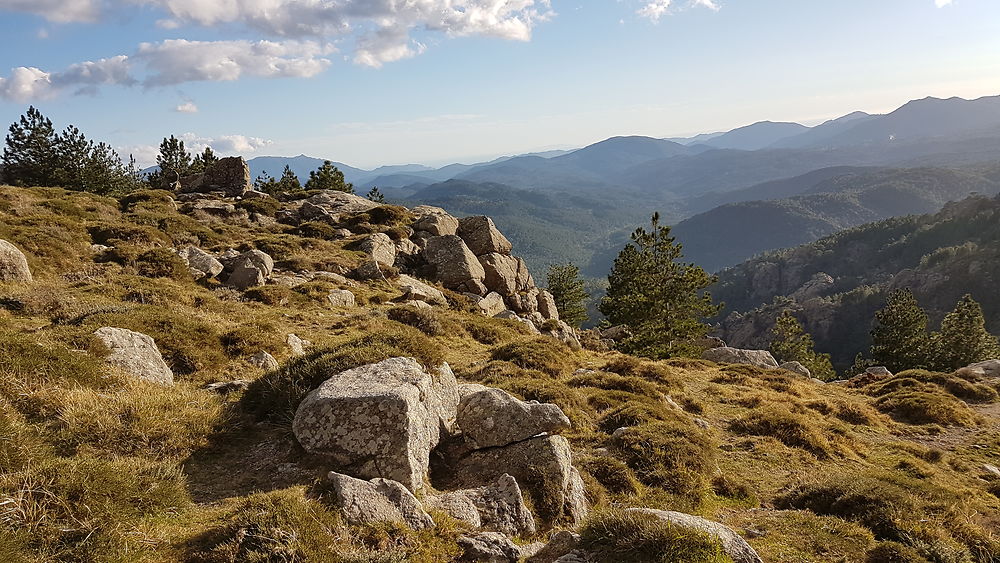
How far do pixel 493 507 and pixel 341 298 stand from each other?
63.1ft

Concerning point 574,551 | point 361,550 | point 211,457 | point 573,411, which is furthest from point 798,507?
point 211,457

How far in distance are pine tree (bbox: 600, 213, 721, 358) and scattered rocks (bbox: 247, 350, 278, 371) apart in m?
31.0

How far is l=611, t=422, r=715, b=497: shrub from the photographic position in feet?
34.3

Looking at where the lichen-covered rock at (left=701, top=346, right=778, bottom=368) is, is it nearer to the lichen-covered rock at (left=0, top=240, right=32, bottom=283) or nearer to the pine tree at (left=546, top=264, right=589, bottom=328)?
the pine tree at (left=546, top=264, right=589, bottom=328)

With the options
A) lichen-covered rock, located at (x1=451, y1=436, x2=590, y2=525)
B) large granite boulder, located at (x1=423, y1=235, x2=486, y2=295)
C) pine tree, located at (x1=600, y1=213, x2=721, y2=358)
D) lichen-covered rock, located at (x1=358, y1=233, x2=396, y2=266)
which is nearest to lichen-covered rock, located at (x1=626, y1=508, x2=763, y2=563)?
lichen-covered rock, located at (x1=451, y1=436, x2=590, y2=525)

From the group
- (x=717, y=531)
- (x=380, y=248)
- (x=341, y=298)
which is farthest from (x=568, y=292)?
(x=717, y=531)

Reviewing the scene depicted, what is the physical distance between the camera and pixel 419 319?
21.8 m

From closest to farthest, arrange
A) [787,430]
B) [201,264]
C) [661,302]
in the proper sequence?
[787,430] < [201,264] < [661,302]

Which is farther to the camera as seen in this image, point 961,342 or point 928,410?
point 961,342

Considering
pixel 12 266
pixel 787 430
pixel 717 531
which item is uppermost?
pixel 12 266

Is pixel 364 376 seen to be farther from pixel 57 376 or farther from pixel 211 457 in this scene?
pixel 57 376

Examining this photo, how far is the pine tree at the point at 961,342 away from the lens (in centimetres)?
5762

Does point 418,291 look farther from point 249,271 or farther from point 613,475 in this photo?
point 613,475

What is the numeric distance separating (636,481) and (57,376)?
11.8m
